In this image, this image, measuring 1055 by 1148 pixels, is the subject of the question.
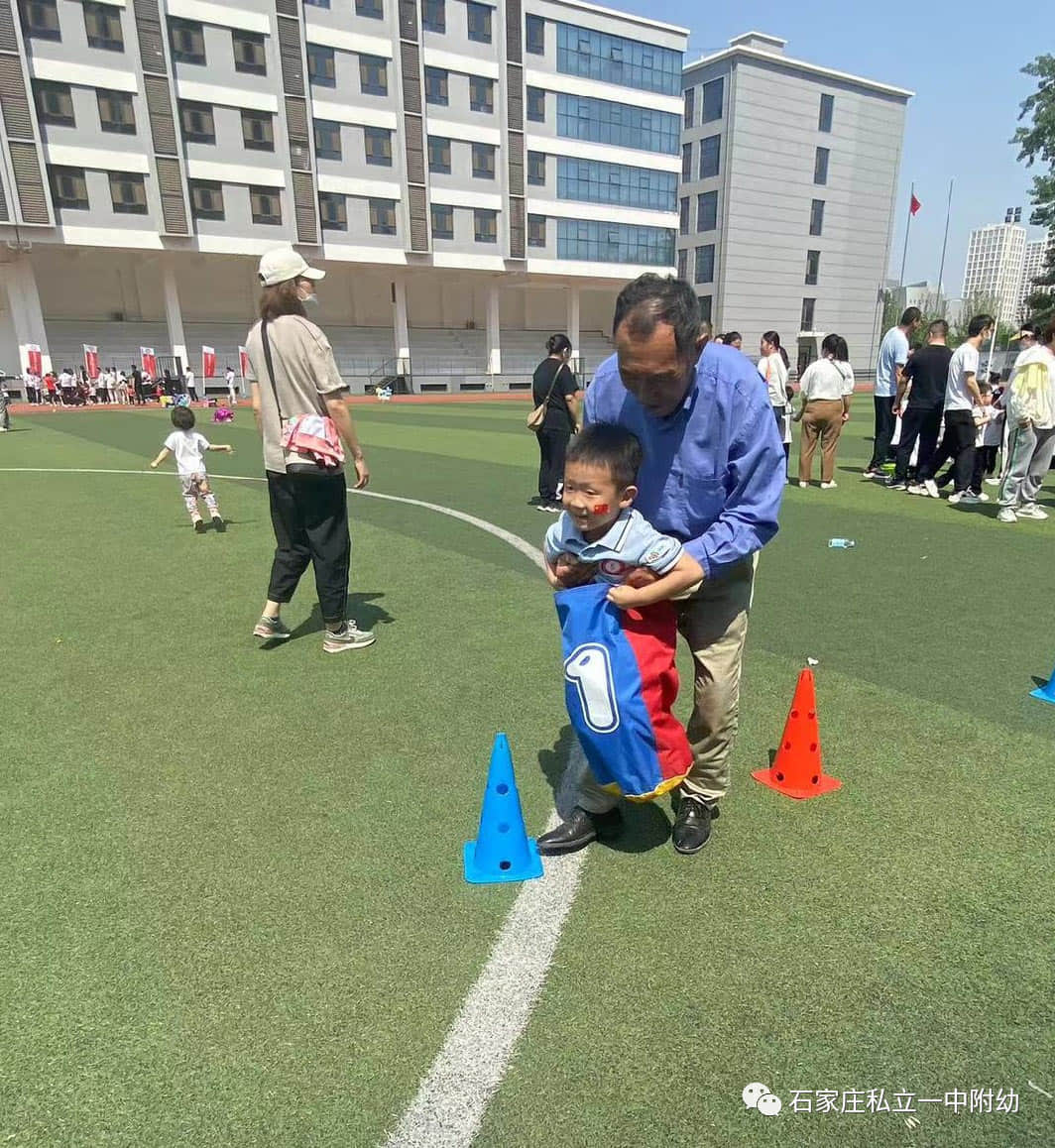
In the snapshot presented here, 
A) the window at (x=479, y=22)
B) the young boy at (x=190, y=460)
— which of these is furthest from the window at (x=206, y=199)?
the young boy at (x=190, y=460)

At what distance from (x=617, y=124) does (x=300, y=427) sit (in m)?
51.6

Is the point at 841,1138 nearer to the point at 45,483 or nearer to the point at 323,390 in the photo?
the point at 323,390

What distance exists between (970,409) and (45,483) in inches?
505

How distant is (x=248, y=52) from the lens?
120ft

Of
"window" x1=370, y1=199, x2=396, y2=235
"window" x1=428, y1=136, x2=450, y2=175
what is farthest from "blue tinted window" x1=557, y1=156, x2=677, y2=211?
"window" x1=370, y1=199, x2=396, y2=235

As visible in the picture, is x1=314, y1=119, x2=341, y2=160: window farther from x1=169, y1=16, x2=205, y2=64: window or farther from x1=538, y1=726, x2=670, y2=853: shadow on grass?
x1=538, y1=726, x2=670, y2=853: shadow on grass

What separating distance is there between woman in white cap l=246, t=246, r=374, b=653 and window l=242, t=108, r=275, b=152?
39518mm

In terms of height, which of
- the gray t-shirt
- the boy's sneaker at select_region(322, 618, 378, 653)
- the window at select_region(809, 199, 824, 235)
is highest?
the window at select_region(809, 199, 824, 235)

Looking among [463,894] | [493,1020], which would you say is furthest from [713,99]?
[493,1020]

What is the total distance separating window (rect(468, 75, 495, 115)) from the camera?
4256 cm

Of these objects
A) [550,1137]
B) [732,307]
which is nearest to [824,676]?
[550,1137]

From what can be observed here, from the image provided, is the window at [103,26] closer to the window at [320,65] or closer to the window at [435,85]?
the window at [320,65]

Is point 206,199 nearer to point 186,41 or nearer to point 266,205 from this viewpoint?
point 266,205

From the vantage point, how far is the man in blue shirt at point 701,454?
2.32 metres
